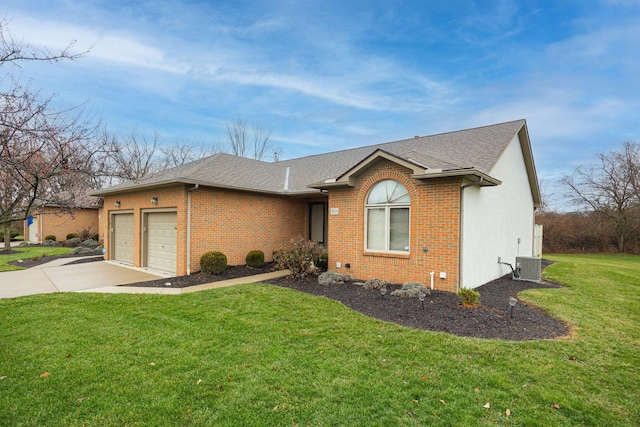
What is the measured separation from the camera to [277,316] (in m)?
6.06

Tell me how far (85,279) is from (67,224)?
19581mm

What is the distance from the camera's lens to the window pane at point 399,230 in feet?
28.6

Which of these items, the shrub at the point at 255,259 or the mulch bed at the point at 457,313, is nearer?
the mulch bed at the point at 457,313

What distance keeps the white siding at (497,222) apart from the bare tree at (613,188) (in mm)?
18313

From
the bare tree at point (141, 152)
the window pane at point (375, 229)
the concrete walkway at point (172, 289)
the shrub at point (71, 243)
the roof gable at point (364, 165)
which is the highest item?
the bare tree at point (141, 152)

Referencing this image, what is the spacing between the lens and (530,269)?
33.4ft

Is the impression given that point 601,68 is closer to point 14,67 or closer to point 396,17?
point 396,17

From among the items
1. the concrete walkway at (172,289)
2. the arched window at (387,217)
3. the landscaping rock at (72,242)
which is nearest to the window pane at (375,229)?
the arched window at (387,217)

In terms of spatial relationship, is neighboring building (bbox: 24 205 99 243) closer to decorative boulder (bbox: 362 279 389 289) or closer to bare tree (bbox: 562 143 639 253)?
decorative boulder (bbox: 362 279 389 289)

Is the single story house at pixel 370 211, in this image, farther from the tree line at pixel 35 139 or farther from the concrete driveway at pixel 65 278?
the tree line at pixel 35 139

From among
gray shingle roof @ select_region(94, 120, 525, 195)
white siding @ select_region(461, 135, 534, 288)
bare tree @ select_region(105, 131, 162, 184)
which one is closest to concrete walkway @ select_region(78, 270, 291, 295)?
gray shingle roof @ select_region(94, 120, 525, 195)

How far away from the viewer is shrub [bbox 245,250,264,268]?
11609 millimetres

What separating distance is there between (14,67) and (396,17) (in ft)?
34.5

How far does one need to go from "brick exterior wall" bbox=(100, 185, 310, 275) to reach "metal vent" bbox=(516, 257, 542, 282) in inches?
341
